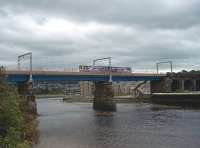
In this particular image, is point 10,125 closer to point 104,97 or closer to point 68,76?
point 68,76

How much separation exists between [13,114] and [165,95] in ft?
410

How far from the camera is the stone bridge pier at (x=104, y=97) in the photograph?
12975 cm

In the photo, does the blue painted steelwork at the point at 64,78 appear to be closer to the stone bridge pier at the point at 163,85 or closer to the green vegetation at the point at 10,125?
the stone bridge pier at the point at 163,85

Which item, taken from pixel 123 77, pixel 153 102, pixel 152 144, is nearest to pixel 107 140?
pixel 152 144

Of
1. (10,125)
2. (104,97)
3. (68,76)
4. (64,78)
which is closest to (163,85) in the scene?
(104,97)

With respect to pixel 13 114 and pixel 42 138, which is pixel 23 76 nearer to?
pixel 42 138

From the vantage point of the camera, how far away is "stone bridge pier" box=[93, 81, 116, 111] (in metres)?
130

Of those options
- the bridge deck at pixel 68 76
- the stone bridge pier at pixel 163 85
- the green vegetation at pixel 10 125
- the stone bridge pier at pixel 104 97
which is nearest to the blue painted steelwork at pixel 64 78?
the bridge deck at pixel 68 76

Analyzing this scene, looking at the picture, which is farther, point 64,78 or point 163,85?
point 163,85

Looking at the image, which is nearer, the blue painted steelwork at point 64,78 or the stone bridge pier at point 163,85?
the blue painted steelwork at point 64,78

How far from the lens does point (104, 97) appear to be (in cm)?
13325

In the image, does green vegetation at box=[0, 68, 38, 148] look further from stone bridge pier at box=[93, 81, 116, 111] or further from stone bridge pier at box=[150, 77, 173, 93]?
stone bridge pier at box=[150, 77, 173, 93]

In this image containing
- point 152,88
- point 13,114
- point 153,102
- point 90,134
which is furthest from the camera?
point 152,88

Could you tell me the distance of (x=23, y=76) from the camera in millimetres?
112688
